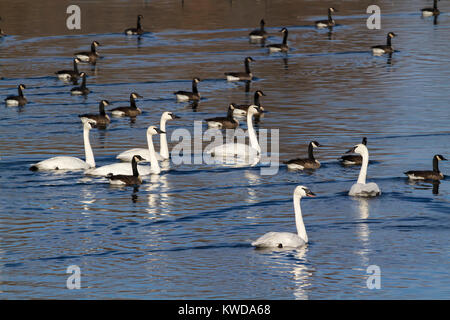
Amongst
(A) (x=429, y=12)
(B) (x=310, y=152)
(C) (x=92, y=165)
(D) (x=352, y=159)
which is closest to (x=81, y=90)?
(C) (x=92, y=165)

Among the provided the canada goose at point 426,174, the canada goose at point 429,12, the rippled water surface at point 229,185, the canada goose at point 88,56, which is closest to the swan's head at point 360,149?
the rippled water surface at point 229,185

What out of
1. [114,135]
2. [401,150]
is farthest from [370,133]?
[114,135]

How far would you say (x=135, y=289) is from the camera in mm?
21359

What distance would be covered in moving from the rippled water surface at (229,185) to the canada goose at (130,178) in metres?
0.25

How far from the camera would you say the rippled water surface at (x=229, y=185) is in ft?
72.5

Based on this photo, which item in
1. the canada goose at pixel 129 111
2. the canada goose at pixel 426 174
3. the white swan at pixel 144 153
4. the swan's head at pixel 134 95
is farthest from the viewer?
the swan's head at pixel 134 95

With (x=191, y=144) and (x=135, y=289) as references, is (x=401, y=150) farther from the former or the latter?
(x=135, y=289)

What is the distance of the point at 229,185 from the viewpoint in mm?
30703

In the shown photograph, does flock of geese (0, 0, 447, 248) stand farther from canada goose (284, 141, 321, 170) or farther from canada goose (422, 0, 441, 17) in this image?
canada goose (422, 0, 441, 17)

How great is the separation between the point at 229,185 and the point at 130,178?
303 centimetres

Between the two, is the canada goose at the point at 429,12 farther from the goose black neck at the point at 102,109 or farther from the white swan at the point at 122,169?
the white swan at the point at 122,169

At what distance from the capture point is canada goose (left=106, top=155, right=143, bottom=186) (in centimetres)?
3063

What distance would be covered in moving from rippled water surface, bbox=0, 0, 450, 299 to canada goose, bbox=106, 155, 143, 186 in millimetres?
248

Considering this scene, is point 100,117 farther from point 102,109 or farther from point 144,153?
point 144,153
